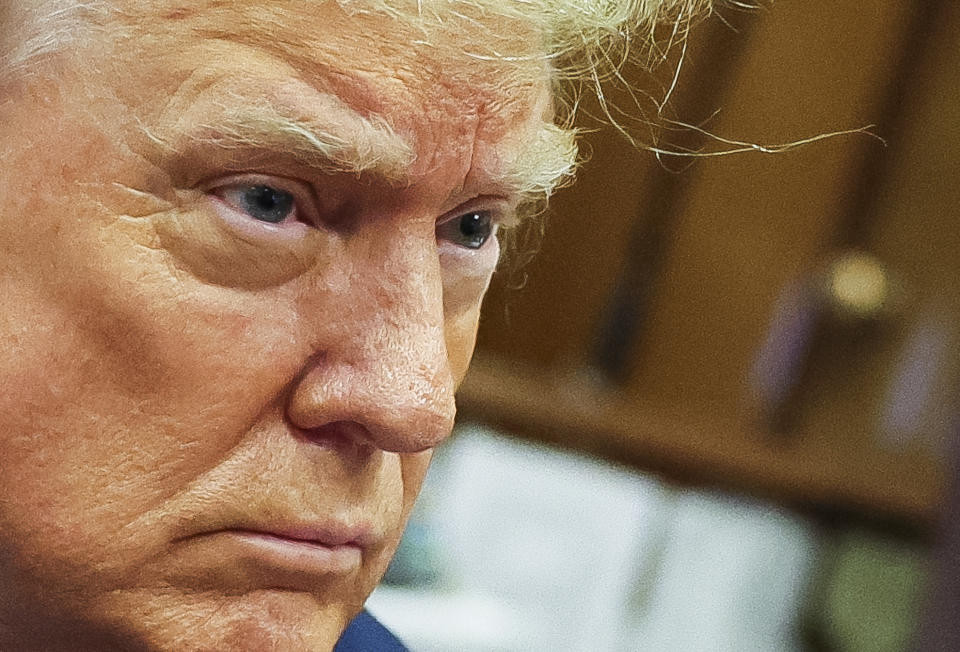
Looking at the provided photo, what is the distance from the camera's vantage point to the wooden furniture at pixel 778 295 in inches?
105

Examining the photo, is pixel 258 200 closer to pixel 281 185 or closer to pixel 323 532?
pixel 281 185

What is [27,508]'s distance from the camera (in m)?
0.63

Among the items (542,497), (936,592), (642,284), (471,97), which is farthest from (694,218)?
(471,97)

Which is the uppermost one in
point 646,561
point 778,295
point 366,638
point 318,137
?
point 318,137

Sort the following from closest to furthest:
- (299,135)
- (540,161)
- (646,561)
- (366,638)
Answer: (299,135)
(540,161)
(366,638)
(646,561)

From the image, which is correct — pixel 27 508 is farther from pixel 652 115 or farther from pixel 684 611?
pixel 684 611

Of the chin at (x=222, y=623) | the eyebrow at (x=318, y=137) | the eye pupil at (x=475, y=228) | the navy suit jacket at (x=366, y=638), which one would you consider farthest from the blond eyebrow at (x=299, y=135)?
the navy suit jacket at (x=366, y=638)

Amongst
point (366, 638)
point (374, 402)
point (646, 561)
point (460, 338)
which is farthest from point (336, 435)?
point (646, 561)

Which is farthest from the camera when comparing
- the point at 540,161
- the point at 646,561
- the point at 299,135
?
the point at 646,561

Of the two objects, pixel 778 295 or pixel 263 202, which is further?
pixel 778 295

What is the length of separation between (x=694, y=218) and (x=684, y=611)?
90cm

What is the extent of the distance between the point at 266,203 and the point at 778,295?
2.38m

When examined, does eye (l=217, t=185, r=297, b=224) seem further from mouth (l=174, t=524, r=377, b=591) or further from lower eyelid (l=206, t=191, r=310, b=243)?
mouth (l=174, t=524, r=377, b=591)

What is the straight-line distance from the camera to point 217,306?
0.65 meters
